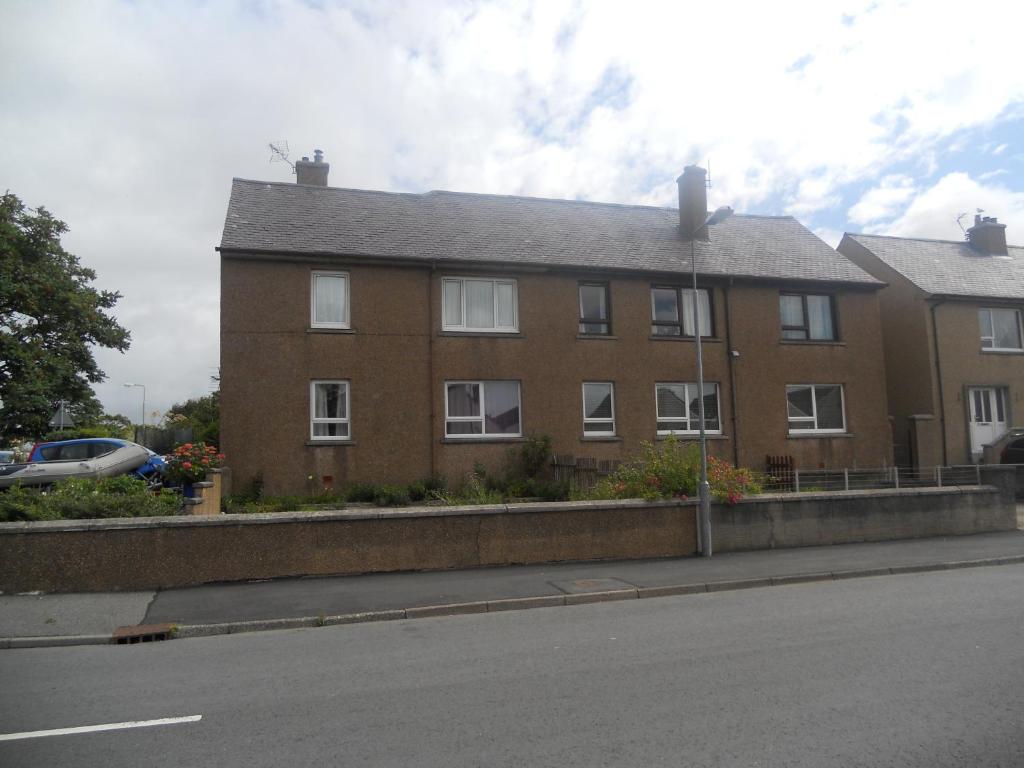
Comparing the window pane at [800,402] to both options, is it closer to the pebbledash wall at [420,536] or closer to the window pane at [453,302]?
the pebbledash wall at [420,536]

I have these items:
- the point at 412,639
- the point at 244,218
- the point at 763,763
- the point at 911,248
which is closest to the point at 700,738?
the point at 763,763

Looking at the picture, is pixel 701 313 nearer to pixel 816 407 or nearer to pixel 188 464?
pixel 816 407

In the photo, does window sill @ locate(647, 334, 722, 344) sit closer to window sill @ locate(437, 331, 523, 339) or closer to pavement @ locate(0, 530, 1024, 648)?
window sill @ locate(437, 331, 523, 339)

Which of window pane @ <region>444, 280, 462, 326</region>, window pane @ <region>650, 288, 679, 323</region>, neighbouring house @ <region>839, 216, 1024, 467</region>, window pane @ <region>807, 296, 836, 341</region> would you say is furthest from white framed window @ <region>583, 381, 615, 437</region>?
neighbouring house @ <region>839, 216, 1024, 467</region>

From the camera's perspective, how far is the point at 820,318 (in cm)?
2256

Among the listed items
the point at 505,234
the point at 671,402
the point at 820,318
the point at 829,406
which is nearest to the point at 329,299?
the point at 505,234

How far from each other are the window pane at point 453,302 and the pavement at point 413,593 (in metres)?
9.03

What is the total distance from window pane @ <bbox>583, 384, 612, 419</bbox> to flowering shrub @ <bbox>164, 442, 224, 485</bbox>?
9588 millimetres

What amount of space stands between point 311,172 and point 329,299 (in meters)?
6.08

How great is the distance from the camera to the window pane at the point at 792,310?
2222 cm

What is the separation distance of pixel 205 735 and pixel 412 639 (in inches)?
120

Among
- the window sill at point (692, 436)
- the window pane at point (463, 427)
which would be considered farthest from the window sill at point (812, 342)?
the window pane at point (463, 427)

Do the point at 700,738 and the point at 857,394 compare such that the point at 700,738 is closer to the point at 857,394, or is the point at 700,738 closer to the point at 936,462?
the point at 857,394

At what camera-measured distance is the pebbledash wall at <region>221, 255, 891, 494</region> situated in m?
17.9
